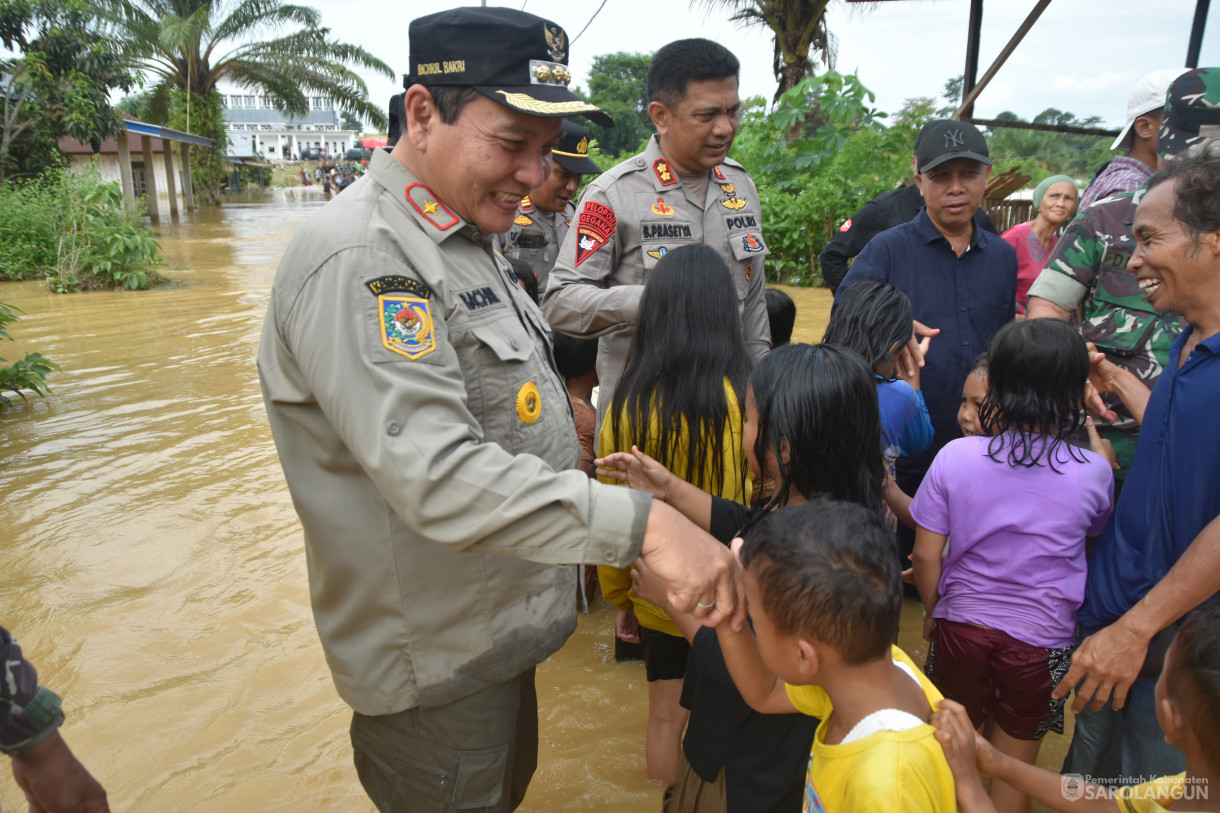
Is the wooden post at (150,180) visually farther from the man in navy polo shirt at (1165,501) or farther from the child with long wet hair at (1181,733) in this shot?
the child with long wet hair at (1181,733)

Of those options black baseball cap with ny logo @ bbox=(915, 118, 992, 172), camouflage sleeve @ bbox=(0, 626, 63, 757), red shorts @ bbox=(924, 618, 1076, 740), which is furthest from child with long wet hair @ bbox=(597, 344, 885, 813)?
black baseball cap with ny logo @ bbox=(915, 118, 992, 172)

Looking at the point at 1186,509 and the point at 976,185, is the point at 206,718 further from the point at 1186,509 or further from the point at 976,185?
the point at 976,185

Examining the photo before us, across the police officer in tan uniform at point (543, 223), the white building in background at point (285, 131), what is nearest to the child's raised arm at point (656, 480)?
the police officer in tan uniform at point (543, 223)

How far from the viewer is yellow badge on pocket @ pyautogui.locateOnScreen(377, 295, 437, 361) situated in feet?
4.47

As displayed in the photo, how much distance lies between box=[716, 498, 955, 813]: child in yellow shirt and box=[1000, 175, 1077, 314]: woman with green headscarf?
14.6 ft

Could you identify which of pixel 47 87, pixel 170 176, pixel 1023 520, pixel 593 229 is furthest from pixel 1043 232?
→ pixel 170 176

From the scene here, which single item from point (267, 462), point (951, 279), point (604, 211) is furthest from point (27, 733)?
point (267, 462)

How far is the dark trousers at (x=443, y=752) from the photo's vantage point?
5.36 feet

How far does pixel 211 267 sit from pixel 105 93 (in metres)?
6.98

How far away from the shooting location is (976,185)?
3141mm

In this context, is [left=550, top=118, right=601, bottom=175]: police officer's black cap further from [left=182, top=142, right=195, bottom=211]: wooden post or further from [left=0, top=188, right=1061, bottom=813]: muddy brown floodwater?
[left=182, top=142, right=195, bottom=211]: wooden post

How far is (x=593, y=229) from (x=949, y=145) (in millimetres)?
1424

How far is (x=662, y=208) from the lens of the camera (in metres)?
Result: 3.16

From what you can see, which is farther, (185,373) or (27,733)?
(185,373)
